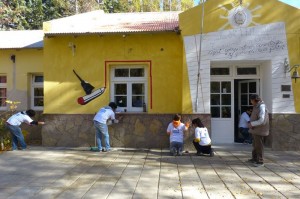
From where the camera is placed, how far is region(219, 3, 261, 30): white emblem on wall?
11.8 meters

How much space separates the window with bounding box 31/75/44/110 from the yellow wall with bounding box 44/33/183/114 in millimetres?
2723

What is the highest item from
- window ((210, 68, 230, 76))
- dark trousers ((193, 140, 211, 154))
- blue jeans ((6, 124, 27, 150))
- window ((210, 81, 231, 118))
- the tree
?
the tree

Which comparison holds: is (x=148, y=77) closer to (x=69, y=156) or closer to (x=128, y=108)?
(x=128, y=108)

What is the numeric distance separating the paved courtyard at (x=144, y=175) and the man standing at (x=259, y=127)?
347mm

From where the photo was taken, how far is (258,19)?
11.8m

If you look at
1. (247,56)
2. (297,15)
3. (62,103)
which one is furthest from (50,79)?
(297,15)

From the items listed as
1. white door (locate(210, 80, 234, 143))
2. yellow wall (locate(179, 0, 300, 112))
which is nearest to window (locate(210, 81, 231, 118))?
white door (locate(210, 80, 234, 143))

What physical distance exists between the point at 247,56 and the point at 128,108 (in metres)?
4.35

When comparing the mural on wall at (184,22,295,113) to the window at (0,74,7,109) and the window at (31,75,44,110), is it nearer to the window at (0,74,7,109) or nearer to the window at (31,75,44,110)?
the window at (31,75,44,110)

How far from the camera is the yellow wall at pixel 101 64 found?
1264 centimetres

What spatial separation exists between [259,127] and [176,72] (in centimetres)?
408

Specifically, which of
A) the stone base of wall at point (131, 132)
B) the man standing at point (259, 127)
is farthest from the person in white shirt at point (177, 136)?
the man standing at point (259, 127)

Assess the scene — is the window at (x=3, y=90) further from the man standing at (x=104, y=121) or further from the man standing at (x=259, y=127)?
the man standing at (x=259, y=127)

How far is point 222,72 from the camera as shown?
13062mm
